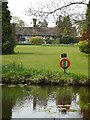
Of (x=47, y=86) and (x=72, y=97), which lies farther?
(x=47, y=86)

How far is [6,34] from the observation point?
37.8 m

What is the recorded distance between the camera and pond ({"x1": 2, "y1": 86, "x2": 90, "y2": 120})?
10516mm

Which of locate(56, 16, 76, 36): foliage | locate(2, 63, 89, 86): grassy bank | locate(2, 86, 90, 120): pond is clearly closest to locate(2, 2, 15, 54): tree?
locate(2, 63, 89, 86): grassy bank

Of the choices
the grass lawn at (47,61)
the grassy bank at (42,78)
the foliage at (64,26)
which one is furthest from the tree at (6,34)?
the foliage at (64,26)

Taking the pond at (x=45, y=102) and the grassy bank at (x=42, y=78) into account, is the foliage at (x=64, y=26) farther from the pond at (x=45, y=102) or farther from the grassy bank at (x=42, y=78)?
the pond at (x=45, y=102)

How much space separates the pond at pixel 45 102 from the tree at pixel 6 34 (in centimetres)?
2082

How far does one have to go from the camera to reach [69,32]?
17266mm

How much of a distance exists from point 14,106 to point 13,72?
21.3ft

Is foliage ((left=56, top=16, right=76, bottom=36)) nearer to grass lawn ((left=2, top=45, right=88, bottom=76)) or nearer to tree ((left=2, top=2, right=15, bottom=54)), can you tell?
grass lawn ((left=2, top=45, right=88, bottom=76))

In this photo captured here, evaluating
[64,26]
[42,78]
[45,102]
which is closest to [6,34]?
[42,78]

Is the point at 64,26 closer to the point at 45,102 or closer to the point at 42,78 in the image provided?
the point at 42,78

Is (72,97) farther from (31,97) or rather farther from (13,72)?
(13,72)

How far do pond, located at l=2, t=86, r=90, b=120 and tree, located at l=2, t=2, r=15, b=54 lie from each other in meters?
20.8

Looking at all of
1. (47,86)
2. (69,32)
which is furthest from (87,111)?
(69,32)
